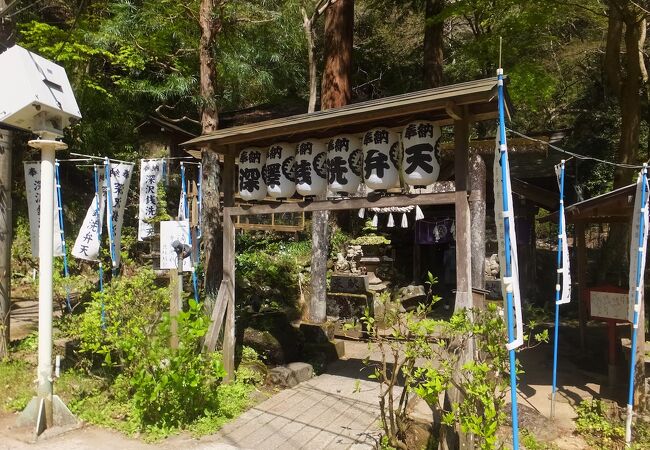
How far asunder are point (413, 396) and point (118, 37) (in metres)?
12.7

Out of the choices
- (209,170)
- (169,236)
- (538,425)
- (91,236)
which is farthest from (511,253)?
(91,236)

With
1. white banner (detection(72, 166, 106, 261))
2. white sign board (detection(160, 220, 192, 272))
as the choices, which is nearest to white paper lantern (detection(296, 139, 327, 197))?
white sign board (detection(160, 220, 192, 272))

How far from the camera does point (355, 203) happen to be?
20.2 feet

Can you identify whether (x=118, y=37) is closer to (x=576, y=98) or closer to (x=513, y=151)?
(x=513, y=151)

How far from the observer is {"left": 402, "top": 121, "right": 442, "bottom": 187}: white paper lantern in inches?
220

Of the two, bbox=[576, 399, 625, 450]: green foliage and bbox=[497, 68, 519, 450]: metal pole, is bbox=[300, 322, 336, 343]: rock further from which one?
bbox=[497, 68, 519, 450]: metal pole

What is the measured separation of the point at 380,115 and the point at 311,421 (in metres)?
4.09

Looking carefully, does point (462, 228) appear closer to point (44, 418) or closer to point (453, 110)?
point (453, 110)

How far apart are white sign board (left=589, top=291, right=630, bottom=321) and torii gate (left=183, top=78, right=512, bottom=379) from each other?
291 cm

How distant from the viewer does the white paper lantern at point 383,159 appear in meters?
5.93

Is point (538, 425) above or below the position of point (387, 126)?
below

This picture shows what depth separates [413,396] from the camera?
6781 mm

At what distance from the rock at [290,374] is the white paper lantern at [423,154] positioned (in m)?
3.89

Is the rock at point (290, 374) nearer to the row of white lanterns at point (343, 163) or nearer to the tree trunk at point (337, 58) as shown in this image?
the row of white lanterns at point (343, 163)
